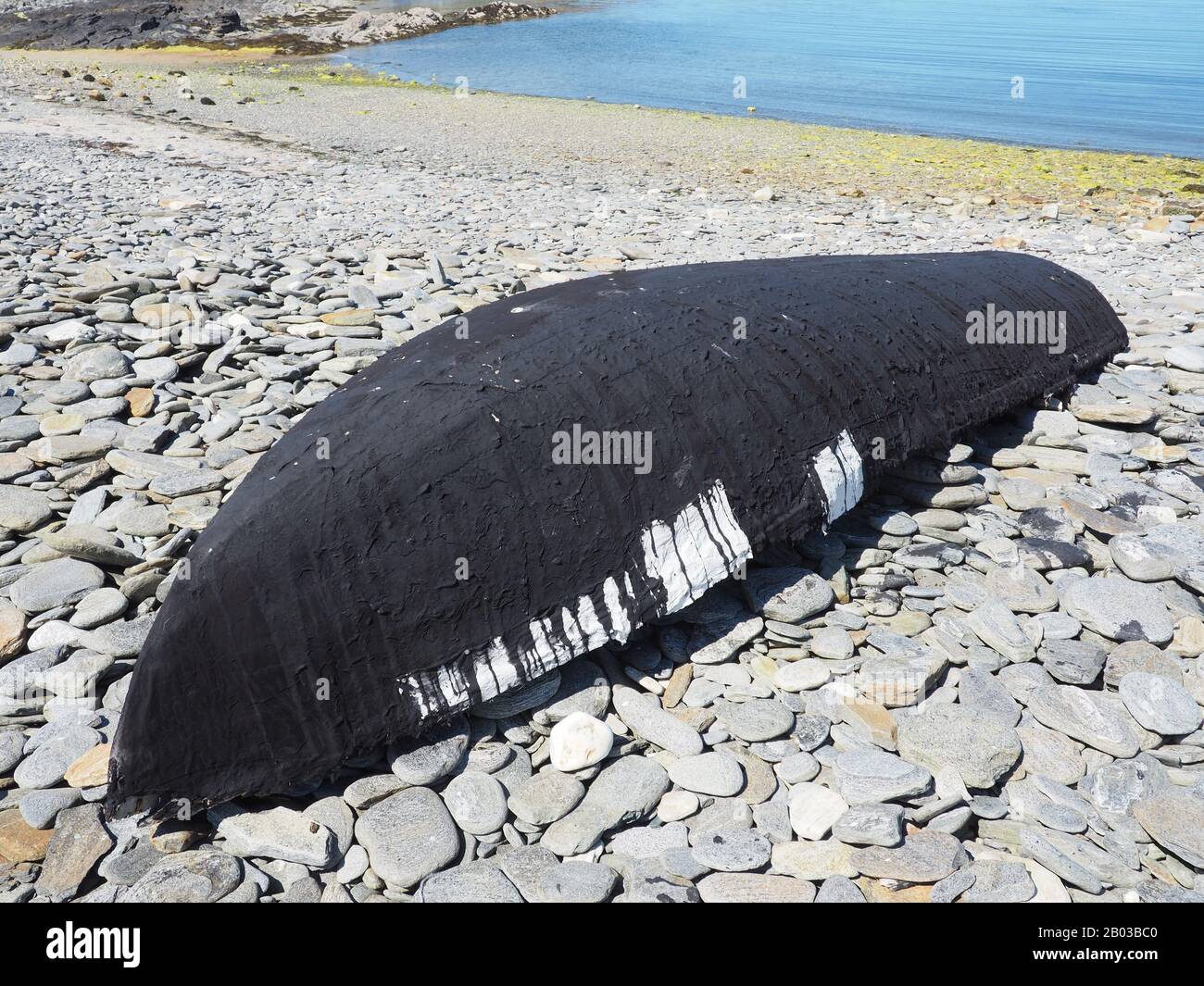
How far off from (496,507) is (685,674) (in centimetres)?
99

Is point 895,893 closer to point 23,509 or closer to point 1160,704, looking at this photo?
point 1160,704

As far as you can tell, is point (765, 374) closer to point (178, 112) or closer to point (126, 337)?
point (126, 337)

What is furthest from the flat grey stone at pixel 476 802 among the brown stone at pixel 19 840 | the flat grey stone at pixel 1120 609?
the flat grey stone at pixel 1120 609

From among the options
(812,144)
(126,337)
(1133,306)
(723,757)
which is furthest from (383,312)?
(812,144)

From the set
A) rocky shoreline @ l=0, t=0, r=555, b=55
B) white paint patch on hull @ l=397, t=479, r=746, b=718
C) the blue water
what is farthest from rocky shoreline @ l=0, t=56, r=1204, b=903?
rocky shoreline @ l=0, t=0, r=555, b=55

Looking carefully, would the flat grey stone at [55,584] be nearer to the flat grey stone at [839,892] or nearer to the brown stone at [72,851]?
the brown stone at [72,851]

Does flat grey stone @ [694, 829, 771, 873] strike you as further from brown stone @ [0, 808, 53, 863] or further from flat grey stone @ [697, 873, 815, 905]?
brown stone @ [0, 808, 53, 863]

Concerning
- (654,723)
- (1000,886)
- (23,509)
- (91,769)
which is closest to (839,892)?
(1000,886)

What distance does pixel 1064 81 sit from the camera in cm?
2966

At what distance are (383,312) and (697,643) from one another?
162 inches

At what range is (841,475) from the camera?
3.71 metres

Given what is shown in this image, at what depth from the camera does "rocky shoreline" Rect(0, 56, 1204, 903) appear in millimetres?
2633

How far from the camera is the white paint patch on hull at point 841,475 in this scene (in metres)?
3.65

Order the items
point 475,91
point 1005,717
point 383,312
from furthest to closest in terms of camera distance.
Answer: point 475,91 → point 383,312 → point 1005,717
